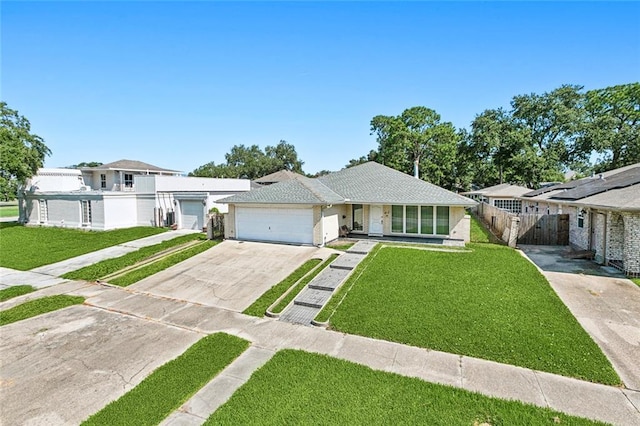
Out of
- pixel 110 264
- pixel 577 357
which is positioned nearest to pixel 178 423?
pixel 577 357

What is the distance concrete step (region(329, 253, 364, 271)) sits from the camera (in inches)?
470

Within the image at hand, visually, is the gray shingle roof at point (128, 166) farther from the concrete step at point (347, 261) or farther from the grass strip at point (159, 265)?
the concrete step at point (347, 261)

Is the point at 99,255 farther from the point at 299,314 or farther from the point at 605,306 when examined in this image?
the point at 605,306

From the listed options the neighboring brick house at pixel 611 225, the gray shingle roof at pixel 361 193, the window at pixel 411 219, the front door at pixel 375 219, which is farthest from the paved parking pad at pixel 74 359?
the neighboring brick house at pixel 611 225

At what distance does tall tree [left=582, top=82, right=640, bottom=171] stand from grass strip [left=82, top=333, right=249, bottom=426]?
1775 inches

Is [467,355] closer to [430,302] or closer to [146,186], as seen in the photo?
[430,302]

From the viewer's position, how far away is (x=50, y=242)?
18.8 meters

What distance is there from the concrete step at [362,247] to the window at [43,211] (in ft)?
83.2

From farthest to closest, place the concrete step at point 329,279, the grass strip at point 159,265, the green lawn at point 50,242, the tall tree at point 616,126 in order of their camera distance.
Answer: the tall tree at point 616,126
the green lawn at point 50,242
the grass strip at point 159,265
the concrete step at point 329,279

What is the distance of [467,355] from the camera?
20.9 feet

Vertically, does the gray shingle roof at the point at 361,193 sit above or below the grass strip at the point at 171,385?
above

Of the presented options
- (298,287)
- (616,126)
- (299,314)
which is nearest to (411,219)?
(298,287)

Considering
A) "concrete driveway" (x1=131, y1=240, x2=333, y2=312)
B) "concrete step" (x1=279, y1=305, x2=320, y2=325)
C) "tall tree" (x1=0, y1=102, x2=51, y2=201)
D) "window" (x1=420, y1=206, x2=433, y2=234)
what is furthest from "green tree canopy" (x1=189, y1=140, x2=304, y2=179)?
"concrete step" (x1=279, y1=305, x2=320, y2=325)

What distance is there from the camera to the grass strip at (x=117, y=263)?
41.2 ft
